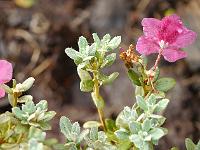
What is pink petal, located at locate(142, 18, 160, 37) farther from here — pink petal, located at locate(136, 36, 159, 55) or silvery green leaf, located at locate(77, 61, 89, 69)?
silvery green leaf, located at locate(77, 61, 89, 69)

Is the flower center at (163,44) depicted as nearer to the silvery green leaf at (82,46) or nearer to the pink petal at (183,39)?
the pink petal at (183,39)

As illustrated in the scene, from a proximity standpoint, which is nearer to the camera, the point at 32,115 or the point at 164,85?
the point at 32,115

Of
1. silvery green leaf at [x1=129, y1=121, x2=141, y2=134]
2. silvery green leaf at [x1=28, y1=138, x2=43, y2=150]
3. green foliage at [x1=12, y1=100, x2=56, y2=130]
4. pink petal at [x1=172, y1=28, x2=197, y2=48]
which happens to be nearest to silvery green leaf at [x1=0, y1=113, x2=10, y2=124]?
green foliage at [x1=12, y1=100, x2=56, y2=130]

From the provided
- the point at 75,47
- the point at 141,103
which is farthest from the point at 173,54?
the point at 75,47

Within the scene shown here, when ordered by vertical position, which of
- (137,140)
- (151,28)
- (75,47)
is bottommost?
(137,140)

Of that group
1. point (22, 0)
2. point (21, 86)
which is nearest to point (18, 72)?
point (22, 0)

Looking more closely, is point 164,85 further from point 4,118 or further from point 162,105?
point 4,118

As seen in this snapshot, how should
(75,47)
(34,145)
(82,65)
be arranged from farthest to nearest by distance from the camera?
(75,47) → (82,65) → (34,145)
